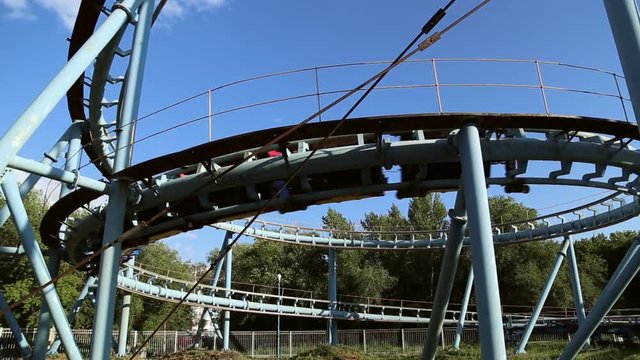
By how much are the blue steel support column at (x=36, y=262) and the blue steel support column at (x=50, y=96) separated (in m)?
2.82

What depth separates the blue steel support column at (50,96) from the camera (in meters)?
6.69

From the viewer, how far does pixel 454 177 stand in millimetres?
10188

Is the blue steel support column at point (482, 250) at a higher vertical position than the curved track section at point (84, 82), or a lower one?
lower

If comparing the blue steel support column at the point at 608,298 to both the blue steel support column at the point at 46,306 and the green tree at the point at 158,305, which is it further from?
the green tree at the point at 158,305

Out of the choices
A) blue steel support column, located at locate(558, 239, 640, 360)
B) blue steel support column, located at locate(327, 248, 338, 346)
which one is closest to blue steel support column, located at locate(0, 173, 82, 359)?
blue steel support column, located at locate(558, 239, 640, 360)

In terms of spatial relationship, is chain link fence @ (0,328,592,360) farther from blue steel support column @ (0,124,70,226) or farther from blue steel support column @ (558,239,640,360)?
blue steel support column @ (558,239,640,360)

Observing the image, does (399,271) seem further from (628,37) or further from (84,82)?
(628,37)

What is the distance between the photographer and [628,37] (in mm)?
4652

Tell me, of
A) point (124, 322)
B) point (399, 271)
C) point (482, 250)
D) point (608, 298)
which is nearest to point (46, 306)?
point (482, 250)

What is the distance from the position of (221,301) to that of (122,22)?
18707 millimetres

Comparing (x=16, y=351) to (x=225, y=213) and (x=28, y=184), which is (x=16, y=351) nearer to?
(x=28, y=184)

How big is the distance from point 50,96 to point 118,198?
2929 millimetres

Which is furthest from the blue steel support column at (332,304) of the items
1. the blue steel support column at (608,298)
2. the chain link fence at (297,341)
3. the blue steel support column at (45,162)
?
the blue steel support column at (608,298)

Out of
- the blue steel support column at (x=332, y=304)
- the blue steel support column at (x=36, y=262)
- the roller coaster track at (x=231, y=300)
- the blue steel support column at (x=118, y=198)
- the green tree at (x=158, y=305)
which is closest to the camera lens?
the blue steel support column at (x=118, y=198)
